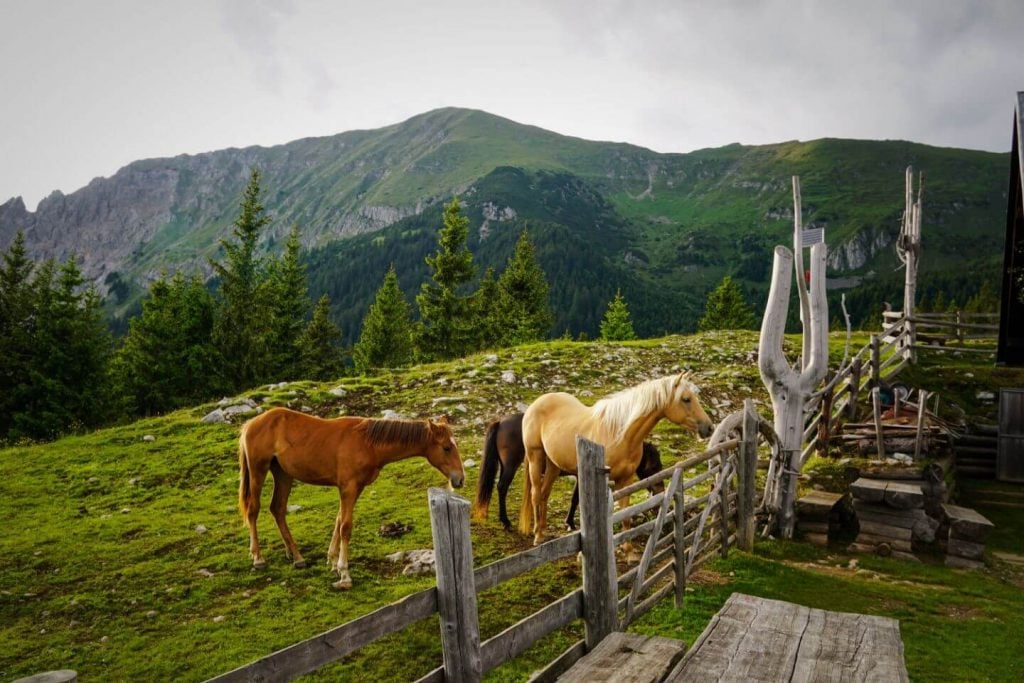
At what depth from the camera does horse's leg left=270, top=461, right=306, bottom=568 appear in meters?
7.74

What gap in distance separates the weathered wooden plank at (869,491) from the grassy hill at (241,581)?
101 centimetres

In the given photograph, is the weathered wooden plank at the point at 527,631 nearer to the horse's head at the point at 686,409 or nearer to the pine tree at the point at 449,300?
the horse's head at the point at 686,409

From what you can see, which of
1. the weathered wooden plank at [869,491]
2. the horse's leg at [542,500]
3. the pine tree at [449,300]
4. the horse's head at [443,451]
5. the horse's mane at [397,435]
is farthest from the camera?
the pine tree at [449,300]

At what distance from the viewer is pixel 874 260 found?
18750 cm

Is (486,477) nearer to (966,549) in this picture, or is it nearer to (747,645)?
(747,645)

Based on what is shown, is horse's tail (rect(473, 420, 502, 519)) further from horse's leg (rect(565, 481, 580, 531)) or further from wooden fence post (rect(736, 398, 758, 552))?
wooden fence post (rect(736, 398, 758, 552))

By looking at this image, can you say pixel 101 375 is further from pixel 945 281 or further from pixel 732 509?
pixel 945 281

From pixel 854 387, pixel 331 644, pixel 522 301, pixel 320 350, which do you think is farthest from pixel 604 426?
pixel 320 350

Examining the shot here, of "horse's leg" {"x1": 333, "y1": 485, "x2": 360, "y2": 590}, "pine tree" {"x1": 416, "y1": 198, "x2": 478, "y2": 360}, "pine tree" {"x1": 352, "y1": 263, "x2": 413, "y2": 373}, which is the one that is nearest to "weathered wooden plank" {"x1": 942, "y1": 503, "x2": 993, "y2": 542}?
"horse's leg" {"x1": 333, "y1": 485, "x2": 360, "y2": 590}

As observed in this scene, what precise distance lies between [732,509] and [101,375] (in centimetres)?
3035

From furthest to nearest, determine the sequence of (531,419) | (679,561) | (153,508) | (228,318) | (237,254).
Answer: (237,254) < (228,318) < (153,508) < (531,419) < (679,561)

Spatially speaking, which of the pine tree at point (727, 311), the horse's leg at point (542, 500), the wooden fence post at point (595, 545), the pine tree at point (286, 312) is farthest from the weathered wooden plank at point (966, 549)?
the pine tree at point (727, 311)

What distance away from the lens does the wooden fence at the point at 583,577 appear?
9.53 feet

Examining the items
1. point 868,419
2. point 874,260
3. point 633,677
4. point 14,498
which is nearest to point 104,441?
point 14,498
